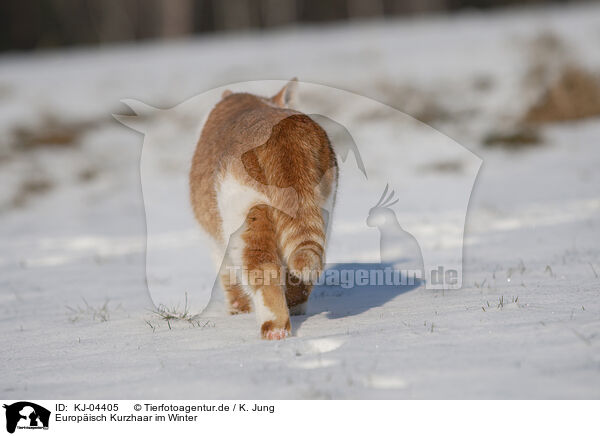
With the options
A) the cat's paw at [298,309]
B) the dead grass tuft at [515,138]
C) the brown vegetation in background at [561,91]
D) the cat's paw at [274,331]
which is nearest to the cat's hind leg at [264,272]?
the cat's paw at [274,331]

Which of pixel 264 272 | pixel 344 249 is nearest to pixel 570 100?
pixel 344 249

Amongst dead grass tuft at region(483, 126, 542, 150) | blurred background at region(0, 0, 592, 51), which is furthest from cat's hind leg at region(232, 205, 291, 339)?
blurred background at region(0, 0, 592, 51)

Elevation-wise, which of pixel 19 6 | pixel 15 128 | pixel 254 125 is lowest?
pixel 254 125

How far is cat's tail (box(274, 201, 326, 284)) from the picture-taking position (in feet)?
10.4

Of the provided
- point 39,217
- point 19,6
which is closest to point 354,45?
point 39,217

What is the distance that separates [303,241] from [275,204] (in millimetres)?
243

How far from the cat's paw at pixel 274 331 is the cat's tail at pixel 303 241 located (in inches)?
10.8

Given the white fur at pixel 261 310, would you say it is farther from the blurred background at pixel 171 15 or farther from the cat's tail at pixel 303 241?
the blurred background at pixel 171 15

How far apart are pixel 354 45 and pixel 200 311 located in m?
13.4

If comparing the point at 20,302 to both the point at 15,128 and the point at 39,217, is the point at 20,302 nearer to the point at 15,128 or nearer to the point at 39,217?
the point at 39,217

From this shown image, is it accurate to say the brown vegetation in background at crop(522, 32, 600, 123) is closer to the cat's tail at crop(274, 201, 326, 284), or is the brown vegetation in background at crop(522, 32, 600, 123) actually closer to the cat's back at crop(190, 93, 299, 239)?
the cat's back at crop(190, 93, 299, 239)

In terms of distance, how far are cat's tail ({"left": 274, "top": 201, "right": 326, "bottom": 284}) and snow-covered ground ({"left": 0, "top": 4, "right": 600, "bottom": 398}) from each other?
0.35 metres

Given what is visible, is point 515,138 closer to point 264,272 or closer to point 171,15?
point 264,272

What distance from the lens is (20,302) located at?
4.85 meters
